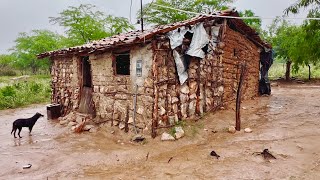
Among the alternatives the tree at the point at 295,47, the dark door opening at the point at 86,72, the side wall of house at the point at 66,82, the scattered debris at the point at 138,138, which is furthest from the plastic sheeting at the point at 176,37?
the tree at the point at 295,47

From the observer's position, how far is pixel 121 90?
8.30 metres

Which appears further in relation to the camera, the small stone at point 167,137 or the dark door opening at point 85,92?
the dark door opening at point 85,92

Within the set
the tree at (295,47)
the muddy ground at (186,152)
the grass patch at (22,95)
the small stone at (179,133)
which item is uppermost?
the tree at (295,47)

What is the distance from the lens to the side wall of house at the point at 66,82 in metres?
10.3

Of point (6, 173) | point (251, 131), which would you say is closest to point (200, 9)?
point (251, 131)

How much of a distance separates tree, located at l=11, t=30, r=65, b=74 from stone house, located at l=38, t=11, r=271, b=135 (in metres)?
23.0

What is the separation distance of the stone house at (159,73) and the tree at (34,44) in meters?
23.0

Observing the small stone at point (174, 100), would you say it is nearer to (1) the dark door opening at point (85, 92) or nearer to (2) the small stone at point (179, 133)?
(2) the small stone at point (179, 133)

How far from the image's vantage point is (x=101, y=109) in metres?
9.08

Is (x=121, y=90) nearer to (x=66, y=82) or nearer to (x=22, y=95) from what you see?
(x=66, y=82)

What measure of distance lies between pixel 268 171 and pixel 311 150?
1.68m

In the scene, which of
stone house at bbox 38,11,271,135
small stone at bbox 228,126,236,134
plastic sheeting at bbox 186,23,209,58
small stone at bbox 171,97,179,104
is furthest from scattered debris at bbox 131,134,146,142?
plastic sheeting at bbox 186,23,209,58

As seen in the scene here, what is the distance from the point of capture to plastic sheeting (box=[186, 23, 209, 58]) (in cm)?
790

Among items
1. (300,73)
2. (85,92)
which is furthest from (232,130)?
(300,73)
